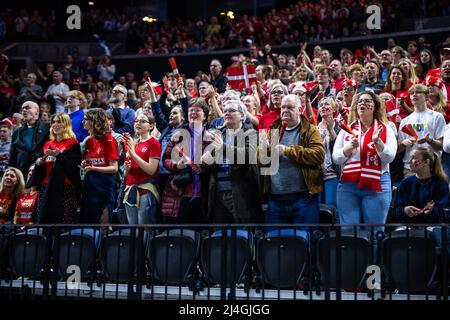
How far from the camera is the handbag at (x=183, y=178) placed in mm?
6684

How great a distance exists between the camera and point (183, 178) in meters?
6.68

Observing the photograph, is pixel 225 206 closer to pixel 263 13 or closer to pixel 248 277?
pixel 248 277

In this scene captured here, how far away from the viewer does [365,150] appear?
6.25 metres

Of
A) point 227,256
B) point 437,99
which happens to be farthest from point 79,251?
point 437,99

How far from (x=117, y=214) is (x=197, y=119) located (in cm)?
144

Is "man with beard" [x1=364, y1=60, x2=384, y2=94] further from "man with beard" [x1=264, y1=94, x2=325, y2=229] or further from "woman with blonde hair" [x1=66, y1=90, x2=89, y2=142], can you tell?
"woman with blonde hair" [x1=66, y1=90, x2=89, y2=142]

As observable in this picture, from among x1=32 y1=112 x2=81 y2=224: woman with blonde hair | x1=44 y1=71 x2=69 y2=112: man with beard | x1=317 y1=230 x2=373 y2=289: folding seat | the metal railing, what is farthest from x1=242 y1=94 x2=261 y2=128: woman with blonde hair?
x1=44 y1=71 x2=69 y2=112: man with beard

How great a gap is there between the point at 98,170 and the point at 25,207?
129cm

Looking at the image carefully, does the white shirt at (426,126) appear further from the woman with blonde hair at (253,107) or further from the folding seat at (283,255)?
the folding seat at (283,255)

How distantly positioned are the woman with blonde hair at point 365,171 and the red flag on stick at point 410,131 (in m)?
0.72

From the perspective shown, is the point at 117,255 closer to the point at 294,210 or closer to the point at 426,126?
the point at 294,210

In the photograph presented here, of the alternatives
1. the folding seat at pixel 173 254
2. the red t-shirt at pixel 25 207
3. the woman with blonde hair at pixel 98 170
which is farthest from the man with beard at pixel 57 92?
the folding seat at pixel 173 254
